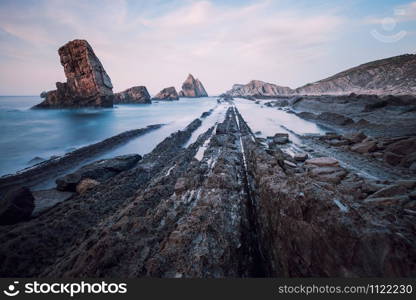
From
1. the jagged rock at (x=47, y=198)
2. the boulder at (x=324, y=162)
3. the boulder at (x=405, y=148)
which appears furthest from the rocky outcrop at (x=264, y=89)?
the jagged rock at (x=47, y=198)

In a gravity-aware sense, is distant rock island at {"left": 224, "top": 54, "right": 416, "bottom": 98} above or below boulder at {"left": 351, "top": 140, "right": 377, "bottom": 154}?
above

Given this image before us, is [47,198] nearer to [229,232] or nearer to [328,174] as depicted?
[229,232]

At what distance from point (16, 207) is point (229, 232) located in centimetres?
613

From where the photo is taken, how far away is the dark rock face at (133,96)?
90750mm

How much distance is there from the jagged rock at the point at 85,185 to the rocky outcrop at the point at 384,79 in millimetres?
48163

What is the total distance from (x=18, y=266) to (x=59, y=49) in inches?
2720

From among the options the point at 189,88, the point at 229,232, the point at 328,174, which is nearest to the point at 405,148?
the point at 328,174

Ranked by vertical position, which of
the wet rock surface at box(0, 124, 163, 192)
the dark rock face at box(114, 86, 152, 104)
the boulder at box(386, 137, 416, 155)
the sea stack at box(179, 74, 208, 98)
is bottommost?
the wet rock surface at box(0, 124, 163, 192)

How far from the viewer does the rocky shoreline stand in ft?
8.16

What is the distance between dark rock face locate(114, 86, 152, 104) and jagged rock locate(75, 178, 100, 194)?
9060 cm

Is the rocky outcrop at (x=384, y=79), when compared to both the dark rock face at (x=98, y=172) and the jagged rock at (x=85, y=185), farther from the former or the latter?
the jagged rock at (x=85, y=185)

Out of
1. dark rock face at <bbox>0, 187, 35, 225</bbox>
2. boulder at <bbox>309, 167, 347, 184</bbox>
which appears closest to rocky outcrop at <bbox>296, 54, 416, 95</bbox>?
boulder at <bbox>309, 167, 347, 184</bbox>

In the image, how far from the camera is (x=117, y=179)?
803 centimetres

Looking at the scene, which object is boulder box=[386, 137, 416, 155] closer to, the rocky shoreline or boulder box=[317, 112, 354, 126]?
the rocky shoreline
